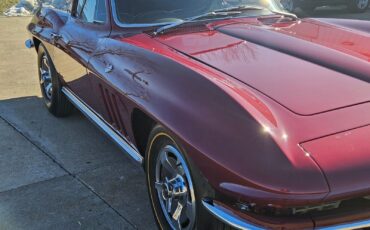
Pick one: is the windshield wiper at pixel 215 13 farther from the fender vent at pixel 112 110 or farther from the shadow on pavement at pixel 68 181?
the shadow on pavement at pixel 68 181

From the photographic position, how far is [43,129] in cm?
486

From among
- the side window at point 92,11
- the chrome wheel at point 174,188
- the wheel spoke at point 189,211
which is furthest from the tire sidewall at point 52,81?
the wheel spoke at point 189,211

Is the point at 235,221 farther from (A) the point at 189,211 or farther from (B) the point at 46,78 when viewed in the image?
(B) the point at 46,78

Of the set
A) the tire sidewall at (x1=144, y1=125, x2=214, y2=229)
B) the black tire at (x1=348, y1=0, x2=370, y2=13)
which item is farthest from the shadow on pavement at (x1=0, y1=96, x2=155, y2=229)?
the black tire at (x1=348, y1=0, x2=370, y2=13)

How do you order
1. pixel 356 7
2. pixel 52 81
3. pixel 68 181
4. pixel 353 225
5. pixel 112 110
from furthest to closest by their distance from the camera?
pixel 356 7
pixel 52 81
pixel 68 181
pixel 112 110
pixel 353 225

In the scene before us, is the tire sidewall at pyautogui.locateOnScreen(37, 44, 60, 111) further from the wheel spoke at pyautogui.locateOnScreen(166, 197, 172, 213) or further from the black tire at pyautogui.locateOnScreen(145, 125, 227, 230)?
the wheel spoke at pyautogui.locateOnScreen(166, 197, 172, 213)

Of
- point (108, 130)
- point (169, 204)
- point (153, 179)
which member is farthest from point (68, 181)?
point (169, 204)

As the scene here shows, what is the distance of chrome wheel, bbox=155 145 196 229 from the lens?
2.52 m

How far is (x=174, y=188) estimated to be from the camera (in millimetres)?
2637

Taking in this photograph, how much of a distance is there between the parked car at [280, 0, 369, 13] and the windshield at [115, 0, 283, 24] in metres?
9.28

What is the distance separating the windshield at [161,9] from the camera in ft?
12.1

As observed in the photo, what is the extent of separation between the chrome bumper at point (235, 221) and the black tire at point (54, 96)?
311 cm

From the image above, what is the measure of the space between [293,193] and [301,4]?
1160 cm

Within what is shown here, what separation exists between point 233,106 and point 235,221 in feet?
1.72
